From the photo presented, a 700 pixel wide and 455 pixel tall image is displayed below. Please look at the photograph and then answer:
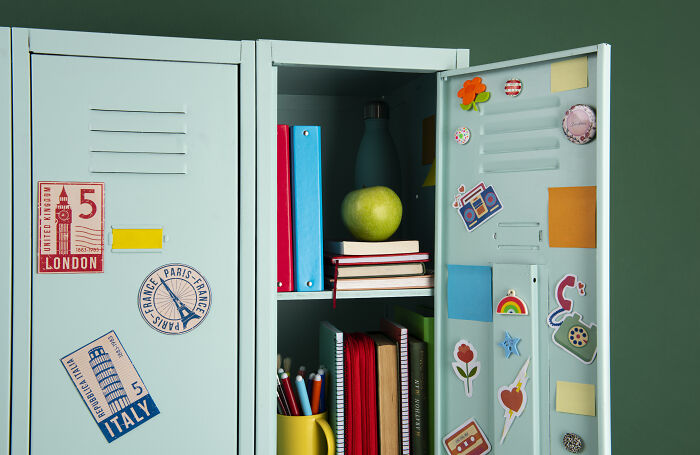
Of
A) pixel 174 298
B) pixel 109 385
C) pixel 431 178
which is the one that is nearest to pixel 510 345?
pixel 431 178

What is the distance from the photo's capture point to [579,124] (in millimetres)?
1012

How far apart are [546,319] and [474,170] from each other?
30 centimetres

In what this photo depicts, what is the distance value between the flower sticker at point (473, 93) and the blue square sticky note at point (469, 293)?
1.01 feet

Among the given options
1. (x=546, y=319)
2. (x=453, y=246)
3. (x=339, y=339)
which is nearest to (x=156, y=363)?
(x=339, y=339)

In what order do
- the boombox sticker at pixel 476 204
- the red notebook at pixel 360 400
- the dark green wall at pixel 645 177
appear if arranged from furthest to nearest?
the dark green wall at pixel 645 177
the red notebook at pixel 360 400
the boombox sticker at pixel 476 204

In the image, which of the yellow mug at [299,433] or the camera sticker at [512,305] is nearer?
the camera sticker at [512,305]

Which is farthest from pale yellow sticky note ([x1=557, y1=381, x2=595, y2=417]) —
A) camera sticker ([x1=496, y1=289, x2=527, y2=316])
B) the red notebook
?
the red notebook

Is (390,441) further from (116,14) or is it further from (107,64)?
(116,14)

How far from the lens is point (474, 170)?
1.14m

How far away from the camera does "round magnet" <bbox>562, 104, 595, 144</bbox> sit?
100 centimetres

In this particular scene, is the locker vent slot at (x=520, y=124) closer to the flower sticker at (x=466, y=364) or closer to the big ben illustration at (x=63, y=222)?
the flower sticker at (x=466, y=364)

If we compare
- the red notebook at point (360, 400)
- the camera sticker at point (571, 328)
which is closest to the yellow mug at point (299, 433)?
the red notebook at point (360, 400)

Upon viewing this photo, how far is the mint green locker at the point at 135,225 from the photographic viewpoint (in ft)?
3.39

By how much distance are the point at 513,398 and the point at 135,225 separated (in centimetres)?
74
